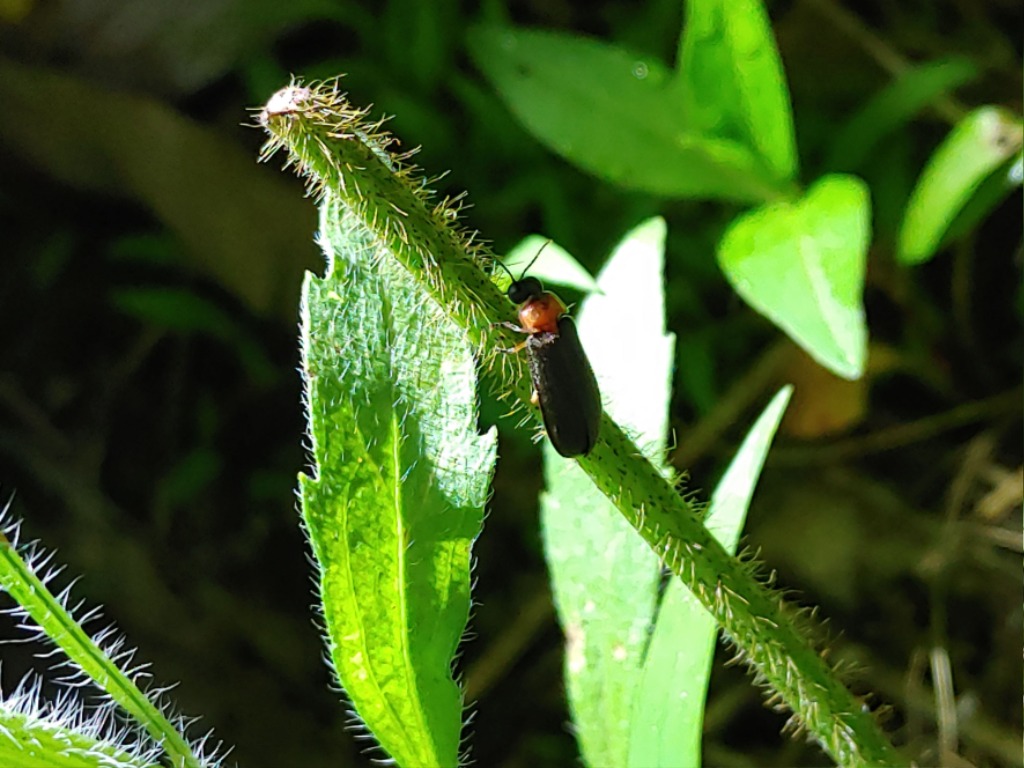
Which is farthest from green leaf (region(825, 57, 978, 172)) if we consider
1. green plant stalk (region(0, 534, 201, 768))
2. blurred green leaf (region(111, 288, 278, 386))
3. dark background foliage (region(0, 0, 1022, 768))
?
green plant stalk (region(0, 534, 201, 768))

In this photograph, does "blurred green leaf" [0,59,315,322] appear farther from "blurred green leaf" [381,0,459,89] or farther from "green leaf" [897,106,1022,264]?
"green leaf" [897,106,1022,264]

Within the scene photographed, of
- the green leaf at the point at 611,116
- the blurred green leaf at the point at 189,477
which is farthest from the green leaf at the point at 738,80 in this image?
the blurred green leaf at the point at 189,477

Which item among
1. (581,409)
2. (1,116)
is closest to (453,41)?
(1,116)

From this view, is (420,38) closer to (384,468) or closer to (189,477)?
(189,477)

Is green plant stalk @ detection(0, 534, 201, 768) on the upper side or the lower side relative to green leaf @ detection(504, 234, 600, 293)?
lower

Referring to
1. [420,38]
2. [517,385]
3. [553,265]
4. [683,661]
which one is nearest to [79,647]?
[517,385]

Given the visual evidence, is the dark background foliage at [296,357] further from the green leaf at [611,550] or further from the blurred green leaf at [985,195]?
the green leaf at [611,550]
